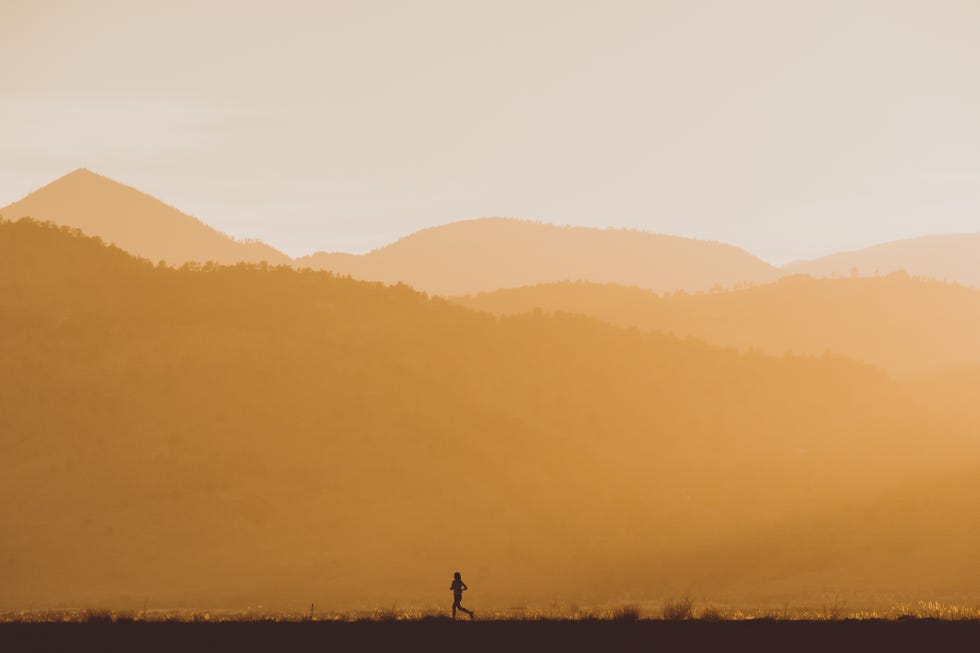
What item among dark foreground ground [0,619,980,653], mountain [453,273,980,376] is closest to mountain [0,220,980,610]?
dark foreground ground [0,619,980,653]

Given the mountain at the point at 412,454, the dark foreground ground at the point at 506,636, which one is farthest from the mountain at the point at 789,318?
the dark foreground ground at the point at 506,636

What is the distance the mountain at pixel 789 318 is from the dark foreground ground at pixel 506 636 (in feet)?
437

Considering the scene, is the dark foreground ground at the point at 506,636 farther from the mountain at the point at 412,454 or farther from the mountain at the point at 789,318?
the mountain at the point at 789,318

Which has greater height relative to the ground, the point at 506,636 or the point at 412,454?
the point at 412,454

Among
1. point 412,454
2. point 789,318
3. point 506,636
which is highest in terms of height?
point 789,318

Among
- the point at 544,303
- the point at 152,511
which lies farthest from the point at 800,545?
the point at 544,303

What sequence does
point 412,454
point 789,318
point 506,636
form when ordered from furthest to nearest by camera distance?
point 789,318 < point 412,454 < point 506,636

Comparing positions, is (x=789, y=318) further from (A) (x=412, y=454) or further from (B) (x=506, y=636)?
(B) (x=506, y=636)

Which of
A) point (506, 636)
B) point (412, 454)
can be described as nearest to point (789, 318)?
point (412, 454)

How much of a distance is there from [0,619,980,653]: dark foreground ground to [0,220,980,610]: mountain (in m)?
40.4

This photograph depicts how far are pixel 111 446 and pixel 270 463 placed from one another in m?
9.92

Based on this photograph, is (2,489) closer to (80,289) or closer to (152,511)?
(152,511)

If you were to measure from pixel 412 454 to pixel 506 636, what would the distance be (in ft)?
226

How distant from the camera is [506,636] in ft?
82.9
